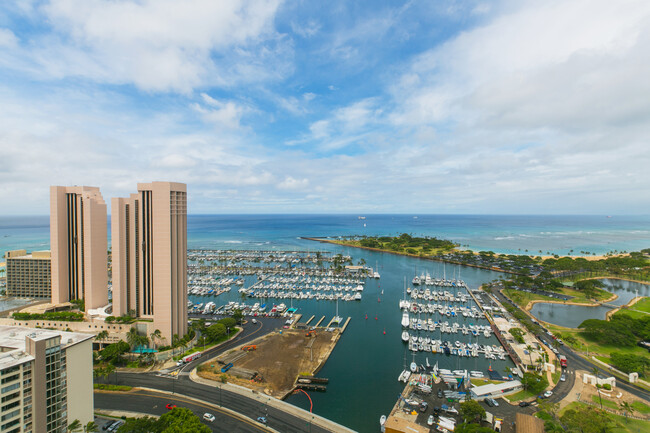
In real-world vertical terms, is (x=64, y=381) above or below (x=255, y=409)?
above

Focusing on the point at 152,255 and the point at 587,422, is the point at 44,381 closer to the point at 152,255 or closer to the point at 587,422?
the point at 152,255

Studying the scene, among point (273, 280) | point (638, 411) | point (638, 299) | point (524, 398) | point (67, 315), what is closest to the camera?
point (638, 411)

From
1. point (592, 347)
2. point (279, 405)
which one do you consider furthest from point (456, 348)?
point (279, 405)

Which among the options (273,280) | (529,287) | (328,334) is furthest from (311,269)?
(529,287)

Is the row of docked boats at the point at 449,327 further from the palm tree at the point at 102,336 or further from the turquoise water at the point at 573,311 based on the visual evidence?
the palm tree at the point at 102,336

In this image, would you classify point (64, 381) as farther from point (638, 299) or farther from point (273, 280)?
point (638, 299)

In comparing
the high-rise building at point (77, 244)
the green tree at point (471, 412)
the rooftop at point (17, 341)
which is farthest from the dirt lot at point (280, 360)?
the high-rise building at point (77, 244)
